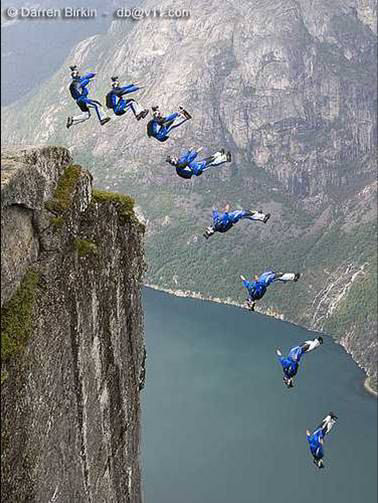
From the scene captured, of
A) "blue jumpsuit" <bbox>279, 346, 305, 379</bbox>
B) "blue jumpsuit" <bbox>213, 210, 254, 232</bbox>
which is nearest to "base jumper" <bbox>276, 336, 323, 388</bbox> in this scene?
"blue jumpsuit" <bbox>279, 346, 305, 379</bbox>

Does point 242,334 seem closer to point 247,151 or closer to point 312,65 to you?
point 247,151

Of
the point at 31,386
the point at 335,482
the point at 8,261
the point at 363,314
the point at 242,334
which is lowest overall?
the point at 31,386

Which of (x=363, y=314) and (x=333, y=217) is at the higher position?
(x=333, y=217)

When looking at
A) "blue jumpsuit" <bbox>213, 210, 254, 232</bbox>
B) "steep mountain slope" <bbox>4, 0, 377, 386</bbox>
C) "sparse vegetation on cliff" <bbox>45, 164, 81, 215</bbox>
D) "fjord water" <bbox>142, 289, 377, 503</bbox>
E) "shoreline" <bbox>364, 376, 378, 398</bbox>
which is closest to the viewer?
"sparse vegetation on cliff" <bbox>45, 164, 81, 215</bbox>

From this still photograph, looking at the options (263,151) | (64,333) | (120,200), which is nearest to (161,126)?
(120,200)

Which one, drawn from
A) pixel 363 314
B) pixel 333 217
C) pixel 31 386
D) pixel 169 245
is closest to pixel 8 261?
pixel 31 386

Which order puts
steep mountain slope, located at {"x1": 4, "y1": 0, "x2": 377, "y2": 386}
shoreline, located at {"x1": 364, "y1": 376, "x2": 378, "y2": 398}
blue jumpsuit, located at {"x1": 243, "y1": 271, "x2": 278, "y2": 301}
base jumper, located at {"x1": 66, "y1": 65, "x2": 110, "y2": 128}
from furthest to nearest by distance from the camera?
steep mountain slope, located at {"x1": 4, "y1": 0, "x2": 377, "y2": 386} → shoreline, located at {"x1": 364, "y1": 376, "x2": 378, "y2": 398} → blue jumpsuit, located at {"x1": 243, "y1": 271, "x2": 278, "y2": 301} → base jumper, located at {"x1": 66, "y1": 65, "x2": 110, "y2": 128}

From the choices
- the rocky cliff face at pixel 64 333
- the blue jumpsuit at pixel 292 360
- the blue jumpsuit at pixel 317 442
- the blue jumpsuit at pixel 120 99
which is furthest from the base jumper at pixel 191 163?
the blue jumpsuit at pixel 317 442

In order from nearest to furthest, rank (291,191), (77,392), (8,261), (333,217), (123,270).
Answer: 1. (8,261)
2. (77,392)
3. (123,270)
4. (333,217)
5. (291,191)

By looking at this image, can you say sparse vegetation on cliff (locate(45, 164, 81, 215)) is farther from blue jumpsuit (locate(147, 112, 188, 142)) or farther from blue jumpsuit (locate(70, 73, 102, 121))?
blue jumpsuit (locate(147, 112, 188, 142))
